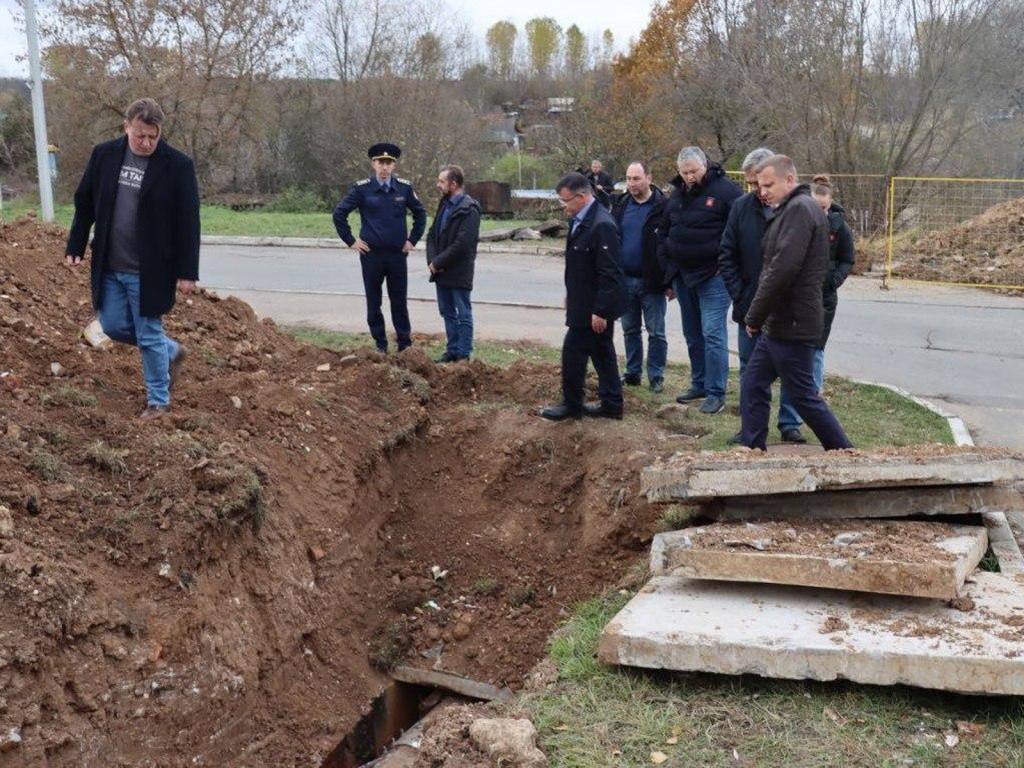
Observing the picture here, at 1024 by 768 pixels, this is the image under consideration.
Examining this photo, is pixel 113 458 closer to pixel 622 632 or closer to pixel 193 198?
pixel 193 198

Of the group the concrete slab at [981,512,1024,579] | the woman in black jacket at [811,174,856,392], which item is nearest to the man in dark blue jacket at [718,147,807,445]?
the woman in black jacket at [811,174,856,392]

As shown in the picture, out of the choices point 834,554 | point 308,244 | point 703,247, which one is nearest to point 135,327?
point 703,247

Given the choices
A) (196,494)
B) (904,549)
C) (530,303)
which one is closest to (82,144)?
(530,303)

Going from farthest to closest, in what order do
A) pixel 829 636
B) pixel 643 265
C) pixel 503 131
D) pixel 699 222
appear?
pixel 503 131
pixel 643 265
pixel 699 222
pixel 829 636

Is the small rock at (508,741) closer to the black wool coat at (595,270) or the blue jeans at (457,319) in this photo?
the black wool coat at (595,270)

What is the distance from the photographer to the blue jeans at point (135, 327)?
613cm

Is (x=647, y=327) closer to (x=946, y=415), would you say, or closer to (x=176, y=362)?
(x=946, y=415)

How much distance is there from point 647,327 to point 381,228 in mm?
2534

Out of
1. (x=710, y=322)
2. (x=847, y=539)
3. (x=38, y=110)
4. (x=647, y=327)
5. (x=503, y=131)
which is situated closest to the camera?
(x=847, y=539)

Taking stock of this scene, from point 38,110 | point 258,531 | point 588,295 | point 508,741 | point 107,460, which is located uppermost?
point 38,110

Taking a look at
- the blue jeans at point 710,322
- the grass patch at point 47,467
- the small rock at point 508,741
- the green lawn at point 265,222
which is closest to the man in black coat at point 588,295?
the blue jeans at point 710,322

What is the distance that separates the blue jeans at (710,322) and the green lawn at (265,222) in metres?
14.6

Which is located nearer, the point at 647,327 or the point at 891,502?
the point at 891,502

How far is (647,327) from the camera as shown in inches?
346
